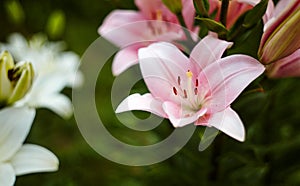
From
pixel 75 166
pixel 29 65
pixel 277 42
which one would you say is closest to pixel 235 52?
pixel 277 42

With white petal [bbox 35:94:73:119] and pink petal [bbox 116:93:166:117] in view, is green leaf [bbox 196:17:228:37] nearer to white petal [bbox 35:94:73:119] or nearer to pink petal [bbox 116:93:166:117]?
pink petal [bbox 116:93:166:117]

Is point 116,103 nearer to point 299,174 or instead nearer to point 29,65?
point 29,65

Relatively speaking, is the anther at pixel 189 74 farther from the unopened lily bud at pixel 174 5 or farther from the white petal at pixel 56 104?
the white petal at pixel 56 104

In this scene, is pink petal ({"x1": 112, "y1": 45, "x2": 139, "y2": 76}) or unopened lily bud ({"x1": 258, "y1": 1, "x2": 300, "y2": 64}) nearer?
unopened lily bud ({"x1": 258, "y1": 1, "x2": 300, "y2": 64})

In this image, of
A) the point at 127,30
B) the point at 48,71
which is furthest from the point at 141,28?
the point at 48,71

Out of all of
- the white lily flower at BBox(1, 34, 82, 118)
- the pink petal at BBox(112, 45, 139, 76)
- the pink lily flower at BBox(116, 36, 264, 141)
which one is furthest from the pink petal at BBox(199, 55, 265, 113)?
the white lily flower at BBox(1, 34, 82, 118)

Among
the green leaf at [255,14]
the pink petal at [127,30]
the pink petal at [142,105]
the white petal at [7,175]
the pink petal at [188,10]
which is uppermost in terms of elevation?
the green leaf at [255,14]

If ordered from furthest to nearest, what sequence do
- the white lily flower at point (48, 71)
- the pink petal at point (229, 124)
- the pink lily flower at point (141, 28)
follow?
the white lily flower at point (48, 71) → the pink lily flower at point (141, 28) → the pink petal at point (229, 124)

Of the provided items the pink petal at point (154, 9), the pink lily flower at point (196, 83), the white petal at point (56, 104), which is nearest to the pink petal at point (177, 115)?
the pink lily flower at point (196, 83)
